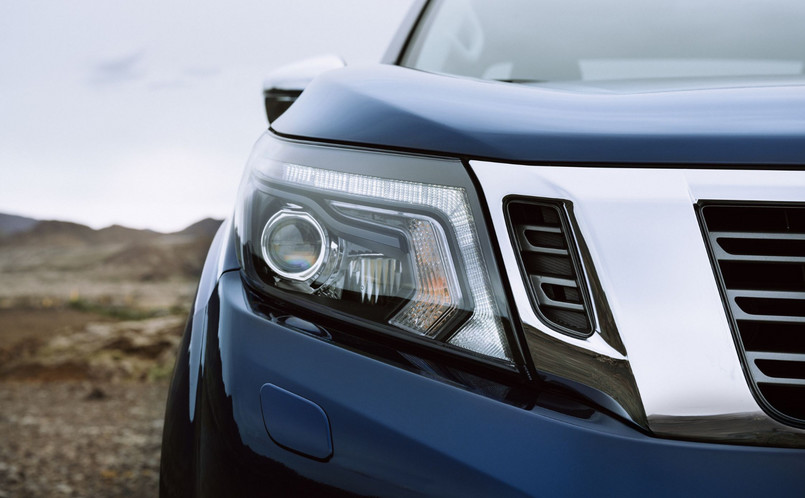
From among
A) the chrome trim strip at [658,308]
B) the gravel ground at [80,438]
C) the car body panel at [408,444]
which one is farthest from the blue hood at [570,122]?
the gravel ground at [80,438]

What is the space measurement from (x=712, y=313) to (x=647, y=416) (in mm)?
140

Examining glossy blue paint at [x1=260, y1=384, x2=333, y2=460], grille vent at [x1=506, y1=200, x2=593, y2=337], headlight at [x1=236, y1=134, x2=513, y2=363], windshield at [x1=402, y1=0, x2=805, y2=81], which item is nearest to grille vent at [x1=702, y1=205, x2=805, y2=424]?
grille vent at [x1=506, y1=200, x2=593, y2=337]

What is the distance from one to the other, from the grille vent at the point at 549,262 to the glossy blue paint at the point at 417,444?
0.38 feet

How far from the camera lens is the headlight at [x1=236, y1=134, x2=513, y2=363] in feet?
3.05

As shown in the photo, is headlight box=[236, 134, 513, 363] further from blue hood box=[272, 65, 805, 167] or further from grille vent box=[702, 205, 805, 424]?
grille vent box=[702, 205, 805, 424]

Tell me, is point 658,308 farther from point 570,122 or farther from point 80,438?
point 80,438

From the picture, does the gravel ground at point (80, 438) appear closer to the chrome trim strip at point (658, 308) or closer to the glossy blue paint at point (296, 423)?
the glossy blue paint at point (296, 423)

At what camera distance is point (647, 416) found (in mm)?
833

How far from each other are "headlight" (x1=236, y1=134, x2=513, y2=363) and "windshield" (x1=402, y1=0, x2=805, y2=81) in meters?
0.94

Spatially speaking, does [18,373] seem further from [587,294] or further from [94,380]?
[587,294]

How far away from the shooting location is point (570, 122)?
3.12 feet

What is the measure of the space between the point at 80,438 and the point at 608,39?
10.7ft

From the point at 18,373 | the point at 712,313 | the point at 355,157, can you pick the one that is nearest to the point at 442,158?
the point at 355,157

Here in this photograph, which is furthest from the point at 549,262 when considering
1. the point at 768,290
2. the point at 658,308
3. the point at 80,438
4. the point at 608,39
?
the point at 80,438
